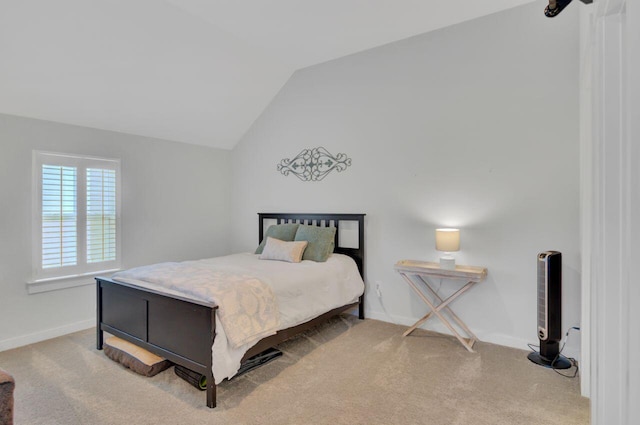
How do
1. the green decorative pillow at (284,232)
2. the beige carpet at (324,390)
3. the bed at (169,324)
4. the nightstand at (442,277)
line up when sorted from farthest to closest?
the green decorative pillow at (284,232)
the nightstand at (442,277)
the bed at (169,324)
the beige carpet at (324,390)

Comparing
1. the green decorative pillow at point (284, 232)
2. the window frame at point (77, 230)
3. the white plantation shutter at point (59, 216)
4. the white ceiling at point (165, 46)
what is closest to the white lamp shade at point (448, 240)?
the green decorative pillow at point (284, 232)

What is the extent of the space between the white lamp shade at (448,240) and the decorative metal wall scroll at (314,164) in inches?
58.6

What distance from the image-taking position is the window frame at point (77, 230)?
11.3 feet

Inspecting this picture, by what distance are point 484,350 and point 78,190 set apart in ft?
14.5

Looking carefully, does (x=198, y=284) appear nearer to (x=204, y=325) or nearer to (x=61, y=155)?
(x=204, y=325)

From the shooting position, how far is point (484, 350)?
3.18 meters

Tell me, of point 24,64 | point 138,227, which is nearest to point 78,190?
point 138,227

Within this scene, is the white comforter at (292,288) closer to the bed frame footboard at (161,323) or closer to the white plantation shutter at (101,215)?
the bed frame footboard at (161,323)

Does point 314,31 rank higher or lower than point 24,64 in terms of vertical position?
higher

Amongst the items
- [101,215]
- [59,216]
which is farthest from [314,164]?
[59,216]

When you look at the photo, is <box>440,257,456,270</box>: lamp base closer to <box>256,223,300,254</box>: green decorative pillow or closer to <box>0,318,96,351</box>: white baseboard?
<box>256,223,300,254</box>: green decorative pillow

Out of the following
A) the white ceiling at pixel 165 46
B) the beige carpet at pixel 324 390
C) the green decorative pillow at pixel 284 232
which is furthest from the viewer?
the green decorative pillow at pixel 284 232

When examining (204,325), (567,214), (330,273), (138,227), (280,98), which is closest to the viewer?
(204,325)

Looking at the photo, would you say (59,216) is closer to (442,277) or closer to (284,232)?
(284,232)
